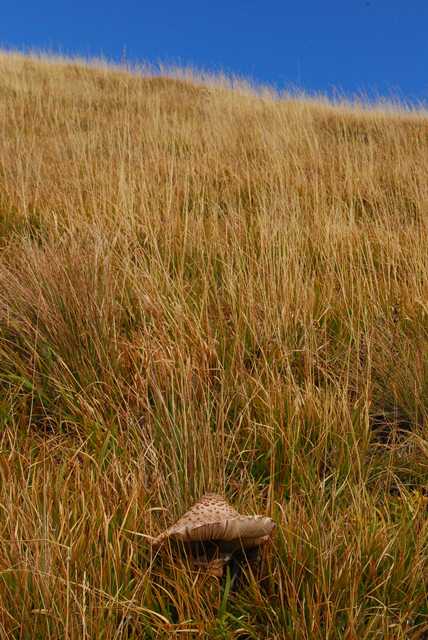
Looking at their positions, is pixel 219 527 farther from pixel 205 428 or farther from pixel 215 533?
pixel 205 428

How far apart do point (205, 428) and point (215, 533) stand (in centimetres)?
38

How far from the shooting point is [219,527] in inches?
49.8

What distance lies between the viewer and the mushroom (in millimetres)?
1262

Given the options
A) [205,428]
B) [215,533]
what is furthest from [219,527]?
[205,428]

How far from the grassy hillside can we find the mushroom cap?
80 mm

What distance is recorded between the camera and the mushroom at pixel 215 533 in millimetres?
1262

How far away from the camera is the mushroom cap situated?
1.26m

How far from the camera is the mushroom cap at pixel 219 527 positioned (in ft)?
4.13

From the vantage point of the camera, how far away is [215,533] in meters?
1.28

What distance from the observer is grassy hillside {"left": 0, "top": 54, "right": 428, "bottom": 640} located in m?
1.29

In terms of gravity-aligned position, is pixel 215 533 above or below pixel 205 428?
below

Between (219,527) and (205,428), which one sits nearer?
(219,527)

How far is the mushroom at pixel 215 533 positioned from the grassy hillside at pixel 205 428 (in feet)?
0.17

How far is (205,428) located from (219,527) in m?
0.38
